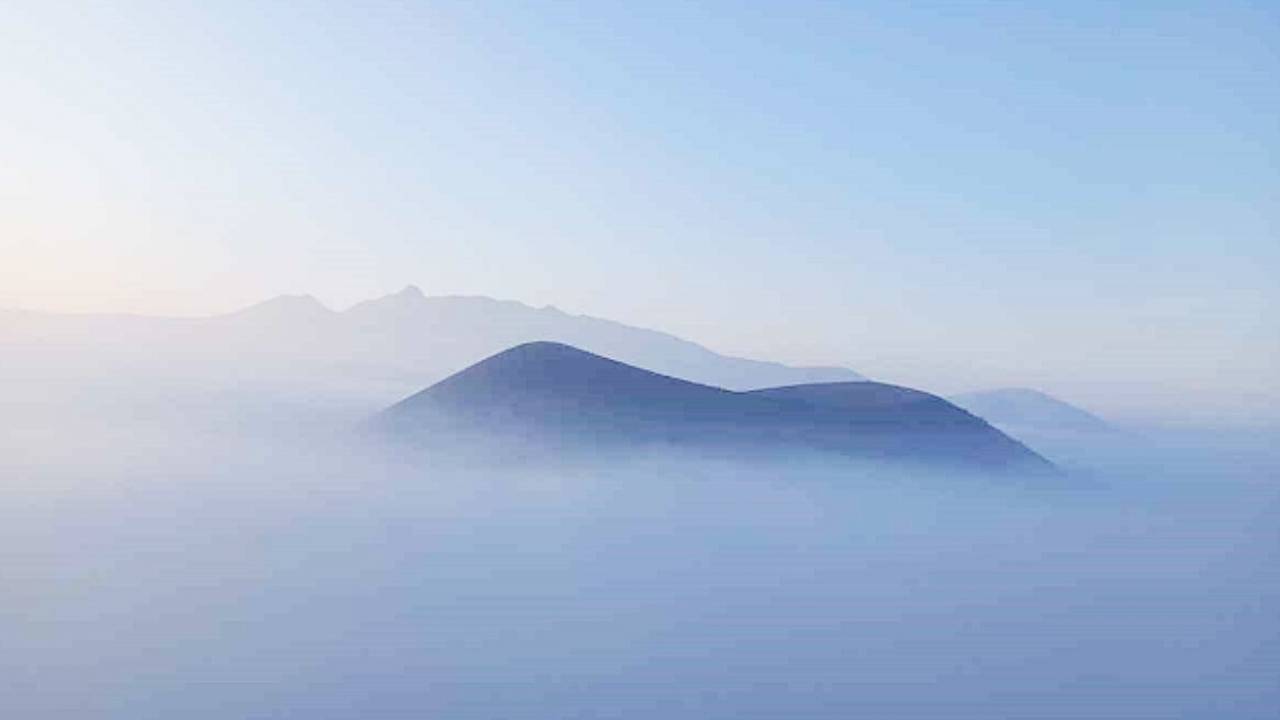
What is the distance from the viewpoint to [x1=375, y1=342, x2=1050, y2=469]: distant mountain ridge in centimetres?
3406

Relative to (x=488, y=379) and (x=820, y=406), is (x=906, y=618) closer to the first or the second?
(x=820, y=406)

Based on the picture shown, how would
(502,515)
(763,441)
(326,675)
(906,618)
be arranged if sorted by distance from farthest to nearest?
(763,441)
(502,515)
(906,618)
(326,675)

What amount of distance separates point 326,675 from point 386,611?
191 inches

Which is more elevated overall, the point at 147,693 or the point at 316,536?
the point at 316,536

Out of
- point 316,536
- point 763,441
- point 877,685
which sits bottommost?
point 877,685

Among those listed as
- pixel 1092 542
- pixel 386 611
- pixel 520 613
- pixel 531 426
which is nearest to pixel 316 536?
pixel 386 611

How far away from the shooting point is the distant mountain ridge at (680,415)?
112 feet

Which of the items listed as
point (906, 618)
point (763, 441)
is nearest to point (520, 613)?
point (906, 618)

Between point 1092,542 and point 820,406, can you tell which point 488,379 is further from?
point 1092,542

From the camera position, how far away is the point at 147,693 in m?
15.5

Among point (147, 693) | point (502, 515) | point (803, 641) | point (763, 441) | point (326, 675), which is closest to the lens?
point (147, 693)

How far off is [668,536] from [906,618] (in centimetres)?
1029

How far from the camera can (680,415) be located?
35188mm

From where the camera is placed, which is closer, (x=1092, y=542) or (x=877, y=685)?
(x=877, y=685)
